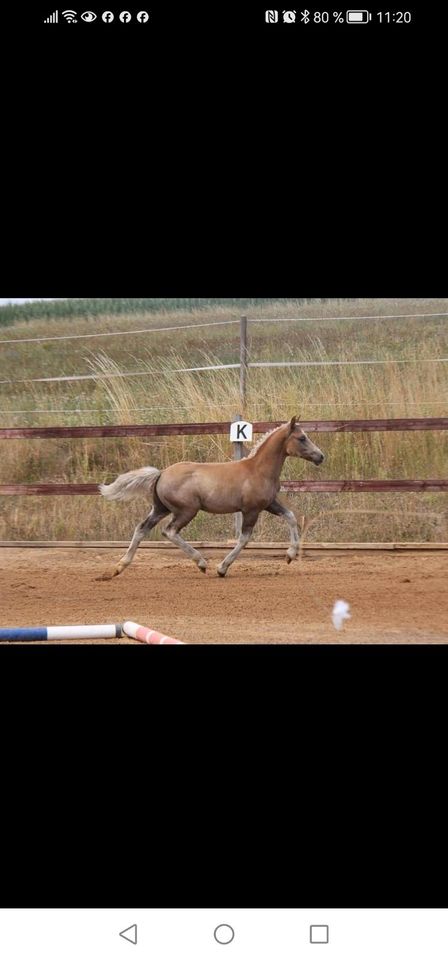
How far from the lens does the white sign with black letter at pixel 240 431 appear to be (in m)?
8.39

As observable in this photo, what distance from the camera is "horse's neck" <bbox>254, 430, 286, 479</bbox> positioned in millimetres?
7883

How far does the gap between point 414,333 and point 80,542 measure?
385 cm

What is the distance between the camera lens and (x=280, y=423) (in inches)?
351

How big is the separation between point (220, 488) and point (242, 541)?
0.46 meters

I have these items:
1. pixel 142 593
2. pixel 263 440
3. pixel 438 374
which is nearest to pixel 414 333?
pixel 438 374

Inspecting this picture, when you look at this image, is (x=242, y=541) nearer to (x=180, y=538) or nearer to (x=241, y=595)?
(x=180, y=538)

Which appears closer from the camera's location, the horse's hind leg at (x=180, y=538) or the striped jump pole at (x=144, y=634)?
the striped jump pole at (x=144, y=634)

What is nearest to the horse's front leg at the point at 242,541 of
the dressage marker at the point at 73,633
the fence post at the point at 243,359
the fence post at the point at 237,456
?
the fence post at the point at 237,456

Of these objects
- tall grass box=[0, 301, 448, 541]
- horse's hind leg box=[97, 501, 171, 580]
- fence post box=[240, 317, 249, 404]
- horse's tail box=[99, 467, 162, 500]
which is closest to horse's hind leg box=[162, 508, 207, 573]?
horse's hind leg box=[97, 501, 171, 580]

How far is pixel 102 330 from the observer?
10836 millimetres

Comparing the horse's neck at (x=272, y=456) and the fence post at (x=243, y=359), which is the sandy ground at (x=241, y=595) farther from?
the fence post at (x=243, y=359)

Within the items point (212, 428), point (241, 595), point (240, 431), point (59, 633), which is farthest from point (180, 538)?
point (59, 633)

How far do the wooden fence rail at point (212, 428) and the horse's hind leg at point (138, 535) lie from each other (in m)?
1.21

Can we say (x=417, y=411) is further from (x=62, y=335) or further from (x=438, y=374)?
(x=62, y=335)
